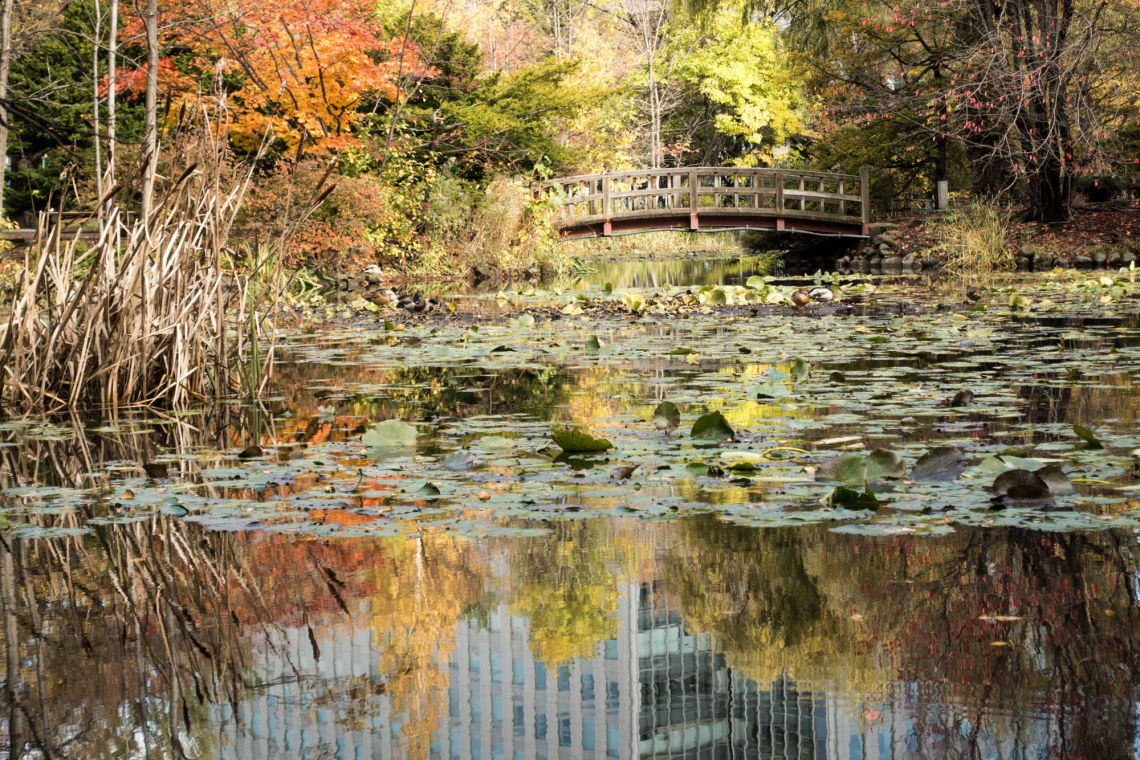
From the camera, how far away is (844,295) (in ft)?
38.8

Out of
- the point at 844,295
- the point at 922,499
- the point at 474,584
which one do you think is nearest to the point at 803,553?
the point at 922,499

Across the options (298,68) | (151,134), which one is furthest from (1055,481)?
(298,68)

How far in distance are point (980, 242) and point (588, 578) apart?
1629cm

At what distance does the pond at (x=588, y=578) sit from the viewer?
183 centimetres

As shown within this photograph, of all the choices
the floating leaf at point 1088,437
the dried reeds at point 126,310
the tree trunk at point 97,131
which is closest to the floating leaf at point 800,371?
the floating leaf at point 1088,437

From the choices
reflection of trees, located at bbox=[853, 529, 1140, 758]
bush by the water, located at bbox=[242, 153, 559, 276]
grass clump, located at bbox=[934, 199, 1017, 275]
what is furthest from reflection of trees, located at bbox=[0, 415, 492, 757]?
grass clump, located at bbox=[934, 199, 1017, 275]

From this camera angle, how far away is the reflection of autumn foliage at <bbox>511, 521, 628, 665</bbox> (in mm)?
2197

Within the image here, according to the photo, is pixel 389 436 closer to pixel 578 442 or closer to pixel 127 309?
pixel 578 442

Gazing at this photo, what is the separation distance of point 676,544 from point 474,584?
0.52m

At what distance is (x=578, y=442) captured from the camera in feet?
11.9

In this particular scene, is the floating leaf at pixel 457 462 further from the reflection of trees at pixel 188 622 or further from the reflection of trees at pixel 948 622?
the reflection of trees at pixel 948 622

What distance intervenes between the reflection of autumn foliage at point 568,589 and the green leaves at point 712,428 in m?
0.94

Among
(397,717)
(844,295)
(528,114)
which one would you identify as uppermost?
(528,114)

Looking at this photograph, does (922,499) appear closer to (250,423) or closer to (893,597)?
(893,597)
